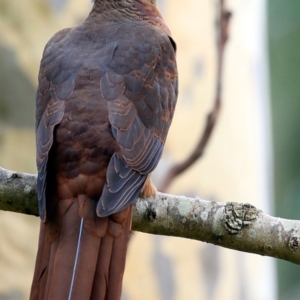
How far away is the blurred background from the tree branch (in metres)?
Answer: 1.26

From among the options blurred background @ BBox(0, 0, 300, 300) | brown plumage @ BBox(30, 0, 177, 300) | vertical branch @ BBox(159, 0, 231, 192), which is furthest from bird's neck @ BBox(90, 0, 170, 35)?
blurred background @ BBox(0, 0, 300, 300)

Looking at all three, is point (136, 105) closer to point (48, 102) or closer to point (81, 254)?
point (48, 102)

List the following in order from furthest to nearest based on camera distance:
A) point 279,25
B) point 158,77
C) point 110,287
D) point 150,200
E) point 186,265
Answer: point 279,25 → point 186,265 → point 158,77 → point 150,200 → point 110,287

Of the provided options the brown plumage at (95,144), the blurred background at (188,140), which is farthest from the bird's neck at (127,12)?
the blurred background at (188,140)

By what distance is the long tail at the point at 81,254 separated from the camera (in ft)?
7.47

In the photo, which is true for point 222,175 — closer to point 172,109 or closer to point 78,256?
point 172,109

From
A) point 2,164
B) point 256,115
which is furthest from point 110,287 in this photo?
point 256,115

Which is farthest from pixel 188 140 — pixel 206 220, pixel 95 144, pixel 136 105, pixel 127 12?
pixel 206 220

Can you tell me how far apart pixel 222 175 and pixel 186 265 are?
1.82 ft

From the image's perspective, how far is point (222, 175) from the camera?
4125 mm

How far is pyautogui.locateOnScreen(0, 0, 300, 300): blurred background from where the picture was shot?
372cm

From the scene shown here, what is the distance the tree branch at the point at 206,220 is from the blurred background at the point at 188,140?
1263 mm

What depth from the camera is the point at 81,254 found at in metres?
2.33

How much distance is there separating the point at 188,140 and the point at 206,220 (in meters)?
1.77
